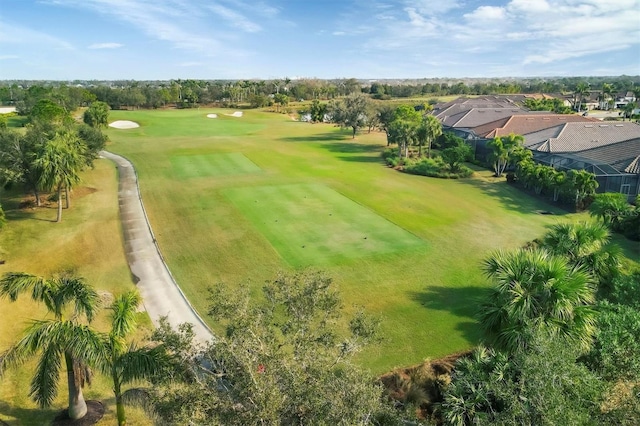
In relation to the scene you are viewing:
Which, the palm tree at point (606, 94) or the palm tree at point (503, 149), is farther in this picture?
the palm tree at point (606, 94)

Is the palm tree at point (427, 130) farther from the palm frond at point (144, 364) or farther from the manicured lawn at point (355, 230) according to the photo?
the palm frond at point (144, 364)

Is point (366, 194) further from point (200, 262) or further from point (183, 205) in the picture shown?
point (200, 262)

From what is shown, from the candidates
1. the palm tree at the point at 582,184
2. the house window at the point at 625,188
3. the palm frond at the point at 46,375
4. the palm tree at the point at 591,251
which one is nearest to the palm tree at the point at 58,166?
the palm frond at the point at 46,375

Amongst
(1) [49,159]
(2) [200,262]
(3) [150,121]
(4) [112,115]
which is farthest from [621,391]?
(4) [112,115]

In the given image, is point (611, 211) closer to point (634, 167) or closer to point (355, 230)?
point (634, 167)

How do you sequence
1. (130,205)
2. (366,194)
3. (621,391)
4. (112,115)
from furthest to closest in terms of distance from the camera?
(112,115) < (366,194) < (130,205) < (621,391)

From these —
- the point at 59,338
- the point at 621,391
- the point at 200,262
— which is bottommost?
the point at 200,262
